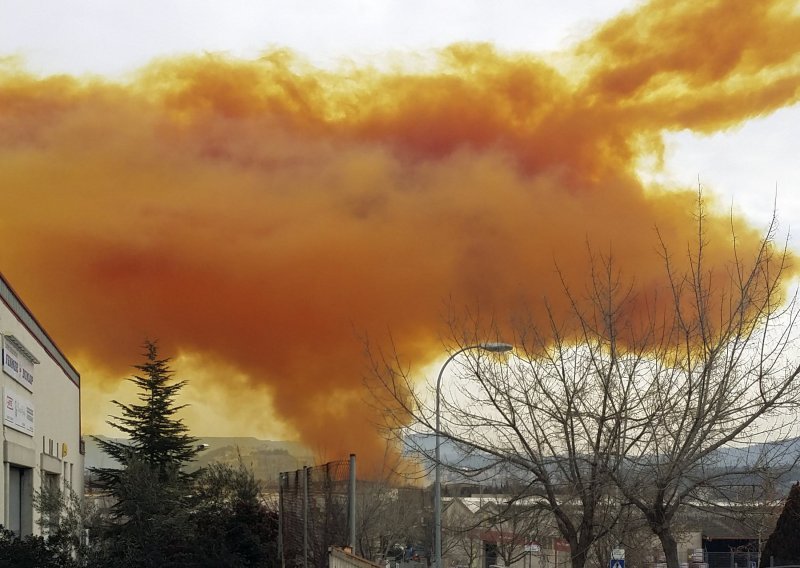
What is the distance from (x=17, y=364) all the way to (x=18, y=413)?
158 cm

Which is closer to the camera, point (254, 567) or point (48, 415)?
point (254, 567)

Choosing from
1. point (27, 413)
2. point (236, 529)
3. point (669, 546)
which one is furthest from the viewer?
point (27, 413)

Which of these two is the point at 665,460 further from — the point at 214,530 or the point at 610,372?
the point at 214,530

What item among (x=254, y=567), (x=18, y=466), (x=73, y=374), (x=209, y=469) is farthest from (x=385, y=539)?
(x=254, y=567)

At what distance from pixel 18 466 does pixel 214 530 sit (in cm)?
905

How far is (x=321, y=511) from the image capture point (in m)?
21.6

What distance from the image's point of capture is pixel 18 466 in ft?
115

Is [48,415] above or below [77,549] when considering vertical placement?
above

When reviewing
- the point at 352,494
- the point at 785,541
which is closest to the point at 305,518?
the point at 352,494

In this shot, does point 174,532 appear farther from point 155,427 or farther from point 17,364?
point 155,427

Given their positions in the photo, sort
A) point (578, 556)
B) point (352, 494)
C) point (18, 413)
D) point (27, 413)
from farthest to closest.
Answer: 1. point (27, 413)
2. point (18, 413)
3. point (578, 556)
4. point (352, 494)

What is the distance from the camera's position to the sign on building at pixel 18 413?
31578 mm

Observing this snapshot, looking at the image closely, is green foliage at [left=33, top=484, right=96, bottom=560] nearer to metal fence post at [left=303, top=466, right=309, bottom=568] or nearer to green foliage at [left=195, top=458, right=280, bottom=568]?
green foliage at [left=195, top=458, right=280, bottom=568]

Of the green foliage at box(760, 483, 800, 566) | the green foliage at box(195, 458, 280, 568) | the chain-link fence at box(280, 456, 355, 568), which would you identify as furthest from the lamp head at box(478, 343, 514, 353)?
the green foliage at box(760, 483, 800, 566)
